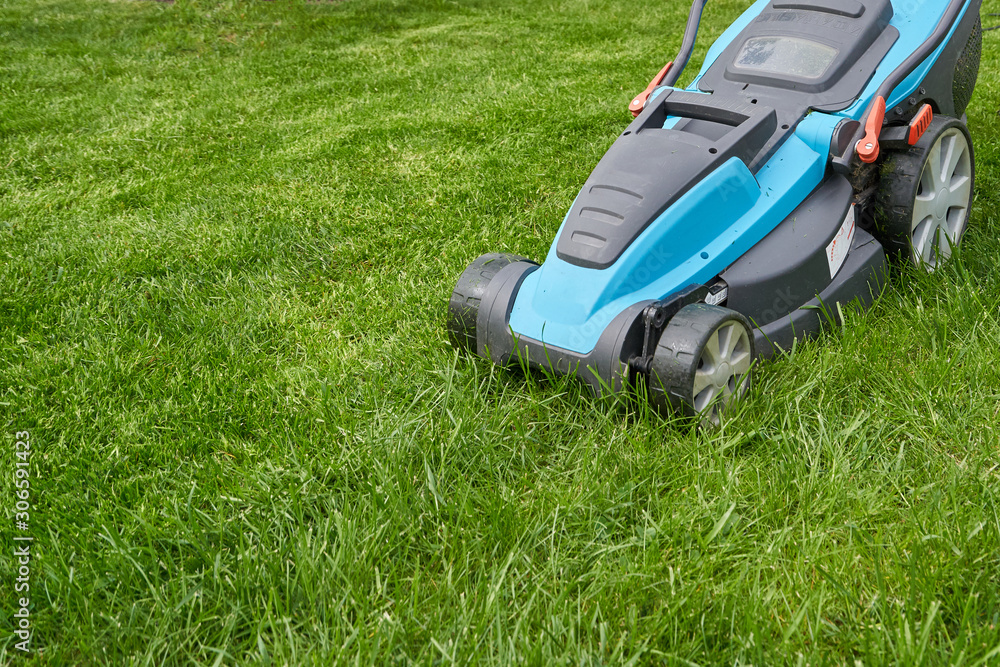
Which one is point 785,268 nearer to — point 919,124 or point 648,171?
point 648,171

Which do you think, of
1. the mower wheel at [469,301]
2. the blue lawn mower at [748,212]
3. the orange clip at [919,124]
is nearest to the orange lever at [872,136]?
the blue lawn mower at [748,212]

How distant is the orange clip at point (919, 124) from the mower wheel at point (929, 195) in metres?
0.03

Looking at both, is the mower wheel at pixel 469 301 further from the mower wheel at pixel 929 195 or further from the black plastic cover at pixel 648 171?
the mower wheel at pixel 929 195

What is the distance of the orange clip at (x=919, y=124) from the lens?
7.67 feet

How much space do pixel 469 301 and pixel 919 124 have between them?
1446 millimetres

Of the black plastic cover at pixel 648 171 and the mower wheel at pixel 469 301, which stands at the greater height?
the black plastic cover at pixel 648 171

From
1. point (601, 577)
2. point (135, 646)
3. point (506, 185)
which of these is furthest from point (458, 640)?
point (506, 185)

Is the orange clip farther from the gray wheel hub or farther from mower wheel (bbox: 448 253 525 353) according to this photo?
mower wheel (bbox: 448 253 525 353)

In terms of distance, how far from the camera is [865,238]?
2.38 m

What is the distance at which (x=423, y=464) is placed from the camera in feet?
6.05

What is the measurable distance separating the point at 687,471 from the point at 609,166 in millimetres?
928

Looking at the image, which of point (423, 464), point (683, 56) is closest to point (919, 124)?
point (683, 56)

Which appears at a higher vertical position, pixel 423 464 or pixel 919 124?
pixel 919 124

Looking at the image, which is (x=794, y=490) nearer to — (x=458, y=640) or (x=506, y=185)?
(x=458, y=640)
